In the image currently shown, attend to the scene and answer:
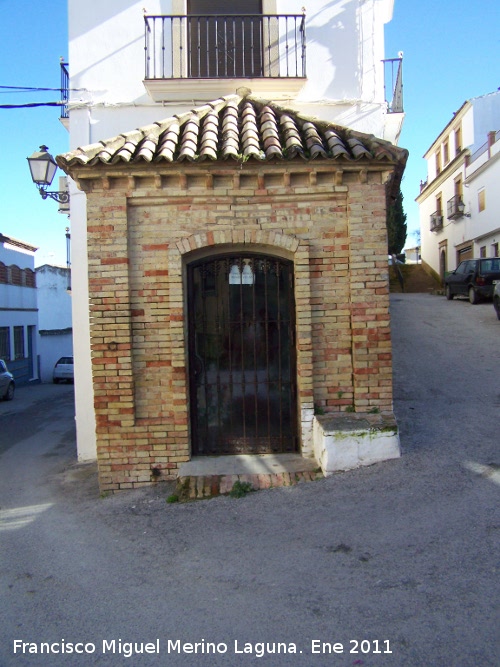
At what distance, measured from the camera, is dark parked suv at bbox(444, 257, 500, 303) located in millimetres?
18188

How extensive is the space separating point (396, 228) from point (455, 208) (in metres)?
4.28

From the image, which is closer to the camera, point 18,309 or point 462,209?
point 462,209

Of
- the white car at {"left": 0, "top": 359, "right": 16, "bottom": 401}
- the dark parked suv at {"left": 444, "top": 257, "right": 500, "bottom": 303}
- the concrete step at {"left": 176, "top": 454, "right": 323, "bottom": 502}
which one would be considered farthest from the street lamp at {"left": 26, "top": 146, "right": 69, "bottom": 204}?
the dark parked suv at {"left": 444, "top": 257, "right": 500, "bottom": 303}

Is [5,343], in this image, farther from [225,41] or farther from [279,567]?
[279,567]

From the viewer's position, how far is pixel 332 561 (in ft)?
13.5

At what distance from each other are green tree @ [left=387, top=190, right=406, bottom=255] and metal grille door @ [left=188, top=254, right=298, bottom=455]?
83.2 feet

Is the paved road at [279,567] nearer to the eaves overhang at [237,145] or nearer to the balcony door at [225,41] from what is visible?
the eaves overhang at [237,145]

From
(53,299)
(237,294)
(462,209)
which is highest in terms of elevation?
(462,209)

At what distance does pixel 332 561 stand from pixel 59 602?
2.03 m

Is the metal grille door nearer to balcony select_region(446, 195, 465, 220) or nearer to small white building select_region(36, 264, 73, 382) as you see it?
balcony select_region(446, 195, 465, 220)

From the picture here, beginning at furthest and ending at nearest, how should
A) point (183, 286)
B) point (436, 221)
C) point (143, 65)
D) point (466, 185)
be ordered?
point (436, 221), point (466, 185), point (143, 65), point (183, 286)

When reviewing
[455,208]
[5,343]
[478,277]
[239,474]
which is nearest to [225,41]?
[239,474]

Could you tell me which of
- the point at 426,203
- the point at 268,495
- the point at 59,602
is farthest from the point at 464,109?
the point at 59,602

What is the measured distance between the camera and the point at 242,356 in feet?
20.8
